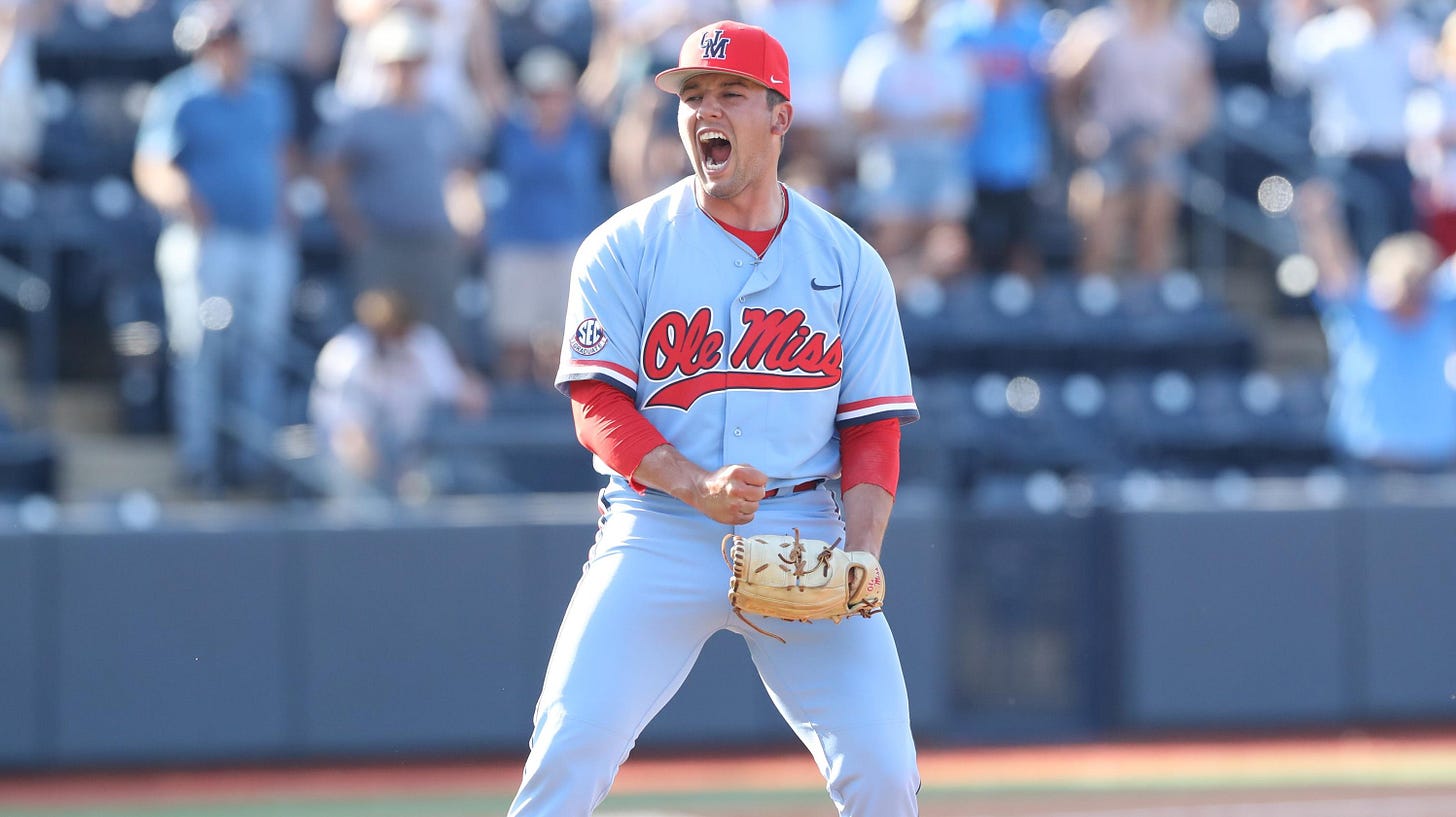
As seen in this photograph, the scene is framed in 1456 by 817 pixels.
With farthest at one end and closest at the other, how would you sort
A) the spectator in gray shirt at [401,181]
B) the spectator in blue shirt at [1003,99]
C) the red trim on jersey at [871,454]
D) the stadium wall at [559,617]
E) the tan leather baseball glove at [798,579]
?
the spectator in blue shirt at [1003,99] < the spectator in gray shirt at [401,181] < the stadium wall at [559,617] < the red trim on jersey at [871,454] < the tan leather baseball glove at [798,579]

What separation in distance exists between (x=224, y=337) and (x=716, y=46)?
5050mm

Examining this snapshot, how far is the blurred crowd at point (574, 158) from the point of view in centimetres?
877

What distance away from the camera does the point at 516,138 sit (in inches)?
372

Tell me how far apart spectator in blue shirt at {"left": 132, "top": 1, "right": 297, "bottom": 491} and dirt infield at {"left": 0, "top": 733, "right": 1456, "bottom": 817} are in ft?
4.63

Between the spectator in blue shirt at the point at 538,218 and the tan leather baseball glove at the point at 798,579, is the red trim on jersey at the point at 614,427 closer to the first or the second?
the tan leather baseball glove at the point at 798,579

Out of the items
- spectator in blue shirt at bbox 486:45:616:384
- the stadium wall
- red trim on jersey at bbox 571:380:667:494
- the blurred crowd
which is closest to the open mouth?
red trim on jersey at bbox 571:380:667:494

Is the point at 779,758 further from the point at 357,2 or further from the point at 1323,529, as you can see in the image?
the point at 357,2

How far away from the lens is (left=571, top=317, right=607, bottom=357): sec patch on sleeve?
4.09 meters

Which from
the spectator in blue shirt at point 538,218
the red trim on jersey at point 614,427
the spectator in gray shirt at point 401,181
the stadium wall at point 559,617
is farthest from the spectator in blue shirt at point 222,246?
the red trim on jersey at point 614,427

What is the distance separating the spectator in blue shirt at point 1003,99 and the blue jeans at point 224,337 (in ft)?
11.8

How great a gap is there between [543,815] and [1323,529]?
6057 millimetres

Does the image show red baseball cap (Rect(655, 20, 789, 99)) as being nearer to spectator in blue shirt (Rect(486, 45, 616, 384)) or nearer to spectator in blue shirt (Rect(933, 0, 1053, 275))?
spectator in blue shirt (Rect(486, 45, 616, 384))

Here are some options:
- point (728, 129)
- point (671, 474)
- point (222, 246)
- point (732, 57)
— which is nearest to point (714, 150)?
point (728, 129)

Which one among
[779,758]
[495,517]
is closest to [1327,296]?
[779,758]
